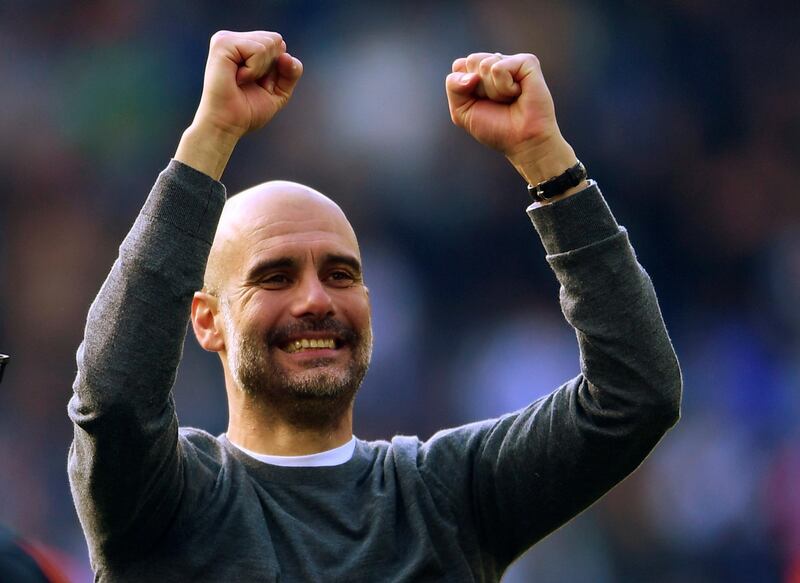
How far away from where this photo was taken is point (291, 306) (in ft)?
8.95

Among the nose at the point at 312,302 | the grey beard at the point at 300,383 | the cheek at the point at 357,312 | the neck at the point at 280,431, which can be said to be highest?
the nose at the point at 312,302

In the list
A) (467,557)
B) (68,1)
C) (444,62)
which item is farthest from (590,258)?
(68,1)

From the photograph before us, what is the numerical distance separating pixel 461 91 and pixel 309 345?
58cm

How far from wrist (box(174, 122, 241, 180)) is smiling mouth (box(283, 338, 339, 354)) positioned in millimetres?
407

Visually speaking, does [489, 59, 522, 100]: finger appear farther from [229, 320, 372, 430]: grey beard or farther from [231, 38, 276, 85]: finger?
[229, 320, 372, 430]: grey beard

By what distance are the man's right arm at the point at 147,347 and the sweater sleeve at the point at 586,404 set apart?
606 millimetres

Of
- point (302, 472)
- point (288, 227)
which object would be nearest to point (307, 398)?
point (302, 472)

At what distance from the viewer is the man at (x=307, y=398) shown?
2.34m

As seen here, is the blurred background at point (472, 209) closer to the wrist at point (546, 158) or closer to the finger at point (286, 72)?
the wrist at point (546, 158)

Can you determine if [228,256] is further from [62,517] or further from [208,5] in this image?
[208,5]

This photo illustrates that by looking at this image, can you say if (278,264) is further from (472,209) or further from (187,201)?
(472,209)

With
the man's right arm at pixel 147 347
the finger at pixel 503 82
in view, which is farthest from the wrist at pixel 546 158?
the man's right arm at pixel 147 347

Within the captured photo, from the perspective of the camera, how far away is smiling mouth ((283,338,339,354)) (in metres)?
2.71

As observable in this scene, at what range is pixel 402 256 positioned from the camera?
6.91 m
